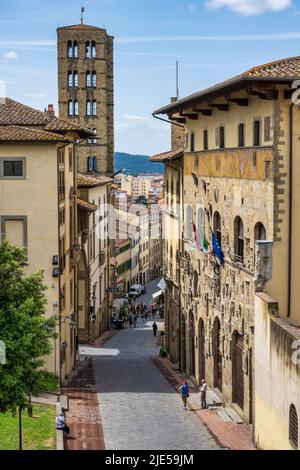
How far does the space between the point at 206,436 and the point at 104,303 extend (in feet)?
134

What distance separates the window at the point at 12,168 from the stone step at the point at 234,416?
13.6 meters

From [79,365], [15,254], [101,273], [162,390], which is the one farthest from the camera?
[101,273]

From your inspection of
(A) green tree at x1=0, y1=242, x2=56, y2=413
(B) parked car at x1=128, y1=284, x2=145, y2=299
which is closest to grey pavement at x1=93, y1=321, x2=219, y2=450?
(A) green tree at x1=0, y1=242, x2=56, y2=413

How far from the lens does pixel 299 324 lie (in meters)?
27.7

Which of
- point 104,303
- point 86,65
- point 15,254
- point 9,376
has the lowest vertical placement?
point 104,303

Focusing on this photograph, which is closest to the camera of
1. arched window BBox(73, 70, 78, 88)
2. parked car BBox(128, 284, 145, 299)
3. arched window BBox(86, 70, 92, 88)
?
arched window BBox(73, 70, 78, 88)

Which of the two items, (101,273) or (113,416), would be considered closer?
(113,416)

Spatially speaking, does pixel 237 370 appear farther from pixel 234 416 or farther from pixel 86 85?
pixel 86 85

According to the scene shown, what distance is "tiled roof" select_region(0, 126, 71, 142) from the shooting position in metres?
36.1

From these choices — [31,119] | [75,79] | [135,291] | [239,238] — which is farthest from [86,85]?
[239,238]

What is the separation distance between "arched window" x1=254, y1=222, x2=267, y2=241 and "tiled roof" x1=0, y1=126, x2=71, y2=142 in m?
10.9

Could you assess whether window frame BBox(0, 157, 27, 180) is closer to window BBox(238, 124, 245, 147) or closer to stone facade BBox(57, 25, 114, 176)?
window BBox(238, 124, 245, 147)
